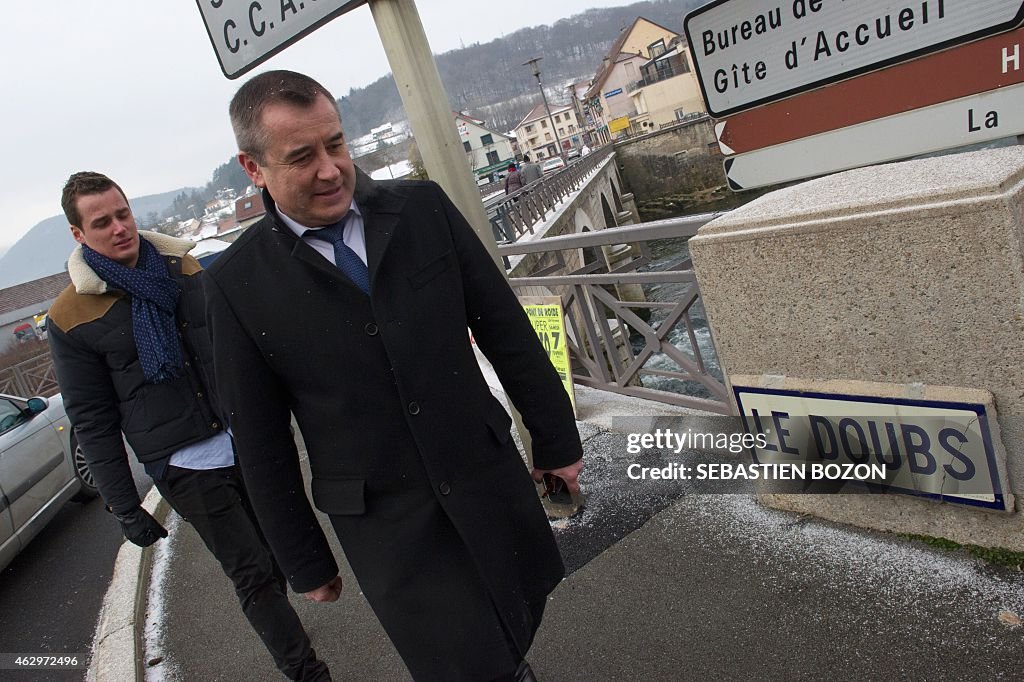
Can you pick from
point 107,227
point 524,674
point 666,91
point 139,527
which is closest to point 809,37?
point 524,674

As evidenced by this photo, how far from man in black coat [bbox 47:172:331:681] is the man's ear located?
46.8 inches

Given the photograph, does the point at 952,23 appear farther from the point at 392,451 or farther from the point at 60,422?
the point at 60,422

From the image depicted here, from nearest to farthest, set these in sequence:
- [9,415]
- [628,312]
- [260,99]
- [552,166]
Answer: [260,99] < [628,312] < [9,415] < [552,166]

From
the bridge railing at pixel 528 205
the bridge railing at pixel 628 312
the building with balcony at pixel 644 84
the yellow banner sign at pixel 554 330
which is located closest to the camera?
the bridge railing at pixel 628 312

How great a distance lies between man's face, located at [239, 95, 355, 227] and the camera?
1556 mm

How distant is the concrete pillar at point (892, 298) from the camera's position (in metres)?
1.94

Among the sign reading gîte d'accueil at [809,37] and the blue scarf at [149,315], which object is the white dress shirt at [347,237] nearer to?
the blue scarf at [149,315]

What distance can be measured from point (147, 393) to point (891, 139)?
291 cm

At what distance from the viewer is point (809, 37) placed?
7.15 feet

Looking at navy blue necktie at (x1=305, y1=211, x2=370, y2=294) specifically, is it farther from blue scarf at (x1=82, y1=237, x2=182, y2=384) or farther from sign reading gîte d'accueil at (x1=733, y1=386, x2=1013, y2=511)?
sign reading gîte d'accueil at (x1=733, y1=386, x2=1013, y2=511)

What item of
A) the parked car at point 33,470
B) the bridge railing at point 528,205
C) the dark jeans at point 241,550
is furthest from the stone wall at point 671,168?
the dark jeans at point 241,550

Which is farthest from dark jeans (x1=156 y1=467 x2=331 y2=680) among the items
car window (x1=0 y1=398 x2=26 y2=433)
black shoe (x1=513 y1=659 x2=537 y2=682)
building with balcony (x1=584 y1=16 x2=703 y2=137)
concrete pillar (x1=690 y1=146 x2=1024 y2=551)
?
building with balcony (x1=584 y1=16 x2=703 y2=137)

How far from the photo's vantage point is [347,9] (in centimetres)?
267

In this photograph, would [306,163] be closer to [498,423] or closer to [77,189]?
[498,423]
